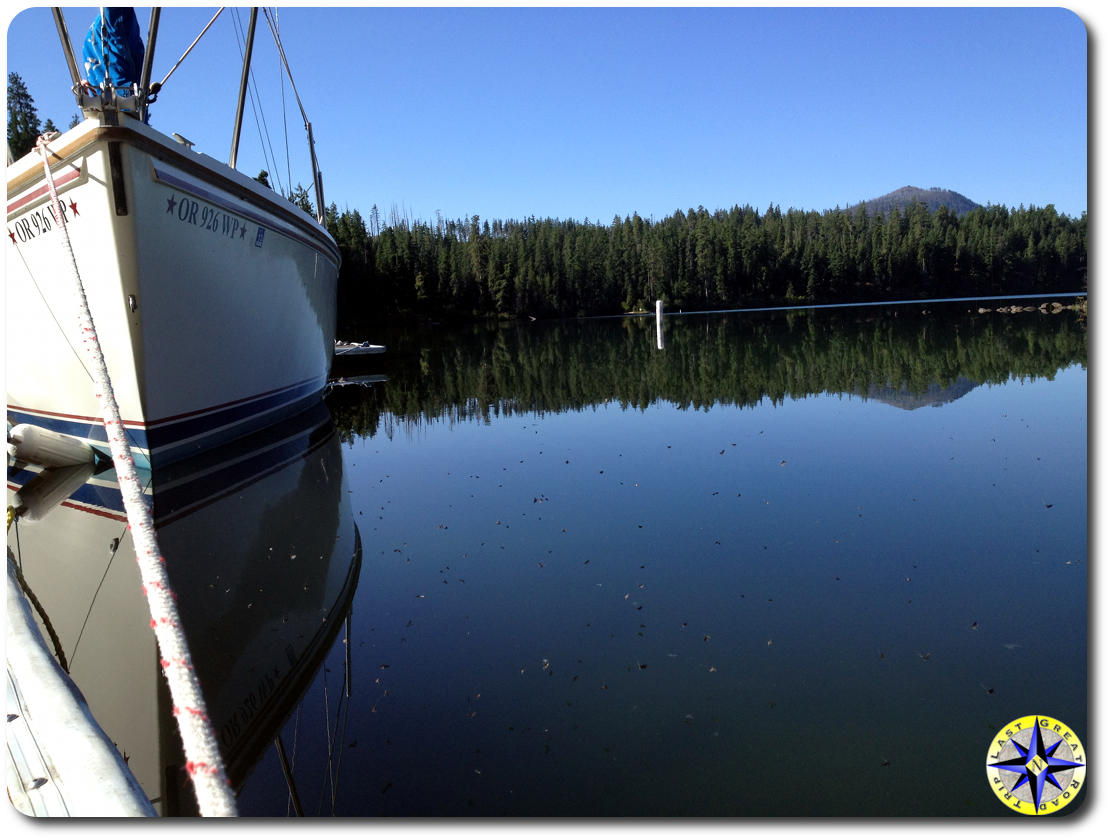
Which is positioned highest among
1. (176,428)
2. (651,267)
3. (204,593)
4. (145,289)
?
(651,267)

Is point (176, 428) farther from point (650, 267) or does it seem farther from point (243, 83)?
point (650, 267)

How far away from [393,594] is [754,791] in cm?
257

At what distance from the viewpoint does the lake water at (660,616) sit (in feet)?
8.43

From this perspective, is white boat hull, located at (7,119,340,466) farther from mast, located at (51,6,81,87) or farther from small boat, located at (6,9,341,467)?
mast, located at (51,6,81,87)

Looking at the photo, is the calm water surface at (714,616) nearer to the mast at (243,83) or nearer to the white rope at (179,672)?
the white rope at (179,672)

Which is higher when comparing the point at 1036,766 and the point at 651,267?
the point at 651,267

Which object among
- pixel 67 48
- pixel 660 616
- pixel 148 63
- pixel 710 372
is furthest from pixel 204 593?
pixel 710 372

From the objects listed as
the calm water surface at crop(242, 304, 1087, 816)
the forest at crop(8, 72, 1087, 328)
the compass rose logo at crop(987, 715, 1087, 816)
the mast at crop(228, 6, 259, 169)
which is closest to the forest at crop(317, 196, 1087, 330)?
the forest at crop(8, 72, 1087, 328)

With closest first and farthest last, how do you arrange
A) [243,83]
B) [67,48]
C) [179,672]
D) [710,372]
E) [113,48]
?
[179,672]
[67,48]
[113,48]
[243,83]
[710,372]

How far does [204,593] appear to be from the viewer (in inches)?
171

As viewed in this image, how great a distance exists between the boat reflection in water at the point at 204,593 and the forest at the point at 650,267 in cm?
5321

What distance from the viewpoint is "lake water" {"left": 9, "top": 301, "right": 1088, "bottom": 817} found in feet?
8.43

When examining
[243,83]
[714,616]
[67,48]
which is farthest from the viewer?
[243,83]

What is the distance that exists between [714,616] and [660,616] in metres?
0.29
